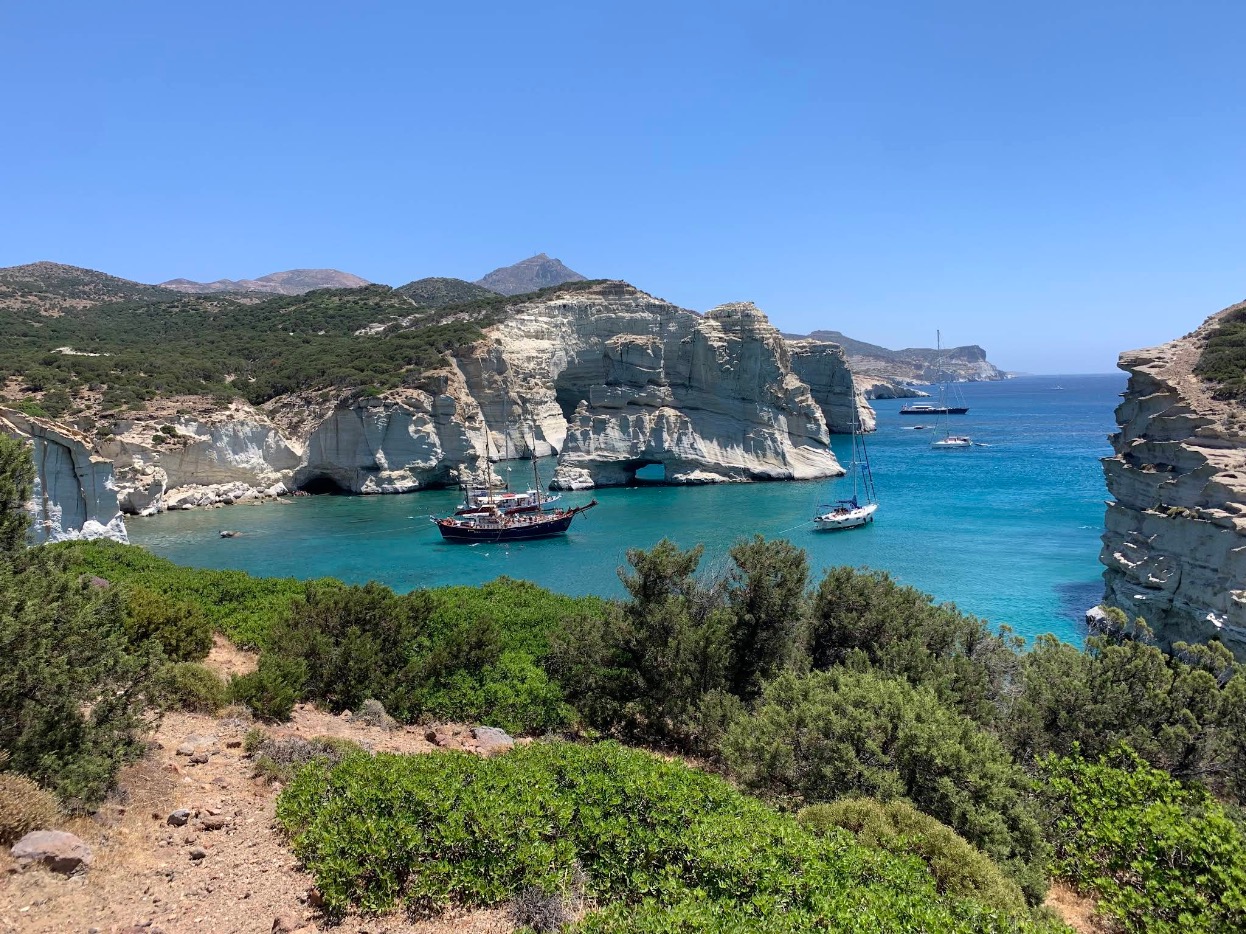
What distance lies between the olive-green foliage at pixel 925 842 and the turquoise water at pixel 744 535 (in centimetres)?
1830

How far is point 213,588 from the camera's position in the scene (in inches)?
653

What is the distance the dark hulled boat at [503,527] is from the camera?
35812mm

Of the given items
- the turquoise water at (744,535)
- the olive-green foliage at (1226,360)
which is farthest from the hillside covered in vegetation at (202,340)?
the olive-green foliage at (1226,360)

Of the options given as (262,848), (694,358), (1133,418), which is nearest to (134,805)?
(262,848)

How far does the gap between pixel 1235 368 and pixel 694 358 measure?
38.0 metres

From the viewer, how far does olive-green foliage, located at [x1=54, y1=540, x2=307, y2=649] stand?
45.5 ft

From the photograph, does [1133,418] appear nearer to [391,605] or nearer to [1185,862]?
[1185,862]

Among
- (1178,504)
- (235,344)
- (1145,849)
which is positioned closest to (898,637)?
(1145,849)

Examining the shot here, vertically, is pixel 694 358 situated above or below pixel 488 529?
above

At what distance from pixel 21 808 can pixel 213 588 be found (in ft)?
41.7

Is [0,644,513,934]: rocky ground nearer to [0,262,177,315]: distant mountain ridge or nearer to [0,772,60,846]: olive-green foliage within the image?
[0,772,60,846]: olive-green foliage

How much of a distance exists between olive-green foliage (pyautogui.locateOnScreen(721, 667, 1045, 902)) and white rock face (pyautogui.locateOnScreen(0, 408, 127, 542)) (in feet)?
83.4

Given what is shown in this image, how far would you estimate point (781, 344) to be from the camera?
56938mm

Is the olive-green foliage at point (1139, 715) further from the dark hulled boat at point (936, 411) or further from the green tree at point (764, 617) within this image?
the dark hulled boat at point (936, 411)
